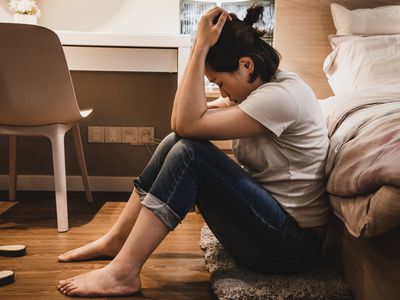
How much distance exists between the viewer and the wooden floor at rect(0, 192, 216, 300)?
1.29m

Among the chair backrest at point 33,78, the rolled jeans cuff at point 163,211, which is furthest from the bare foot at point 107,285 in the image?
the chair backrest at point 33,78

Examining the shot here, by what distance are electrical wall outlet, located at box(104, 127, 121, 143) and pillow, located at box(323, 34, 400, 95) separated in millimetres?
1113

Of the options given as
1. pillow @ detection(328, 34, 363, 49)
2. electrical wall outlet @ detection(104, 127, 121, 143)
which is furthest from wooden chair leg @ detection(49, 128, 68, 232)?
pillow @ detection(328, 34, 363, 49)

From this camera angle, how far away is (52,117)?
5.81ft

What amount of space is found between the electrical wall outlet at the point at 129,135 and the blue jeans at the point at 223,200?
1.37 metres

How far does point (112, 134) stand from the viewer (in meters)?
2.51

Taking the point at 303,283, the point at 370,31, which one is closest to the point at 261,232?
the point at 303,283

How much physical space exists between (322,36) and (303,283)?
148cm

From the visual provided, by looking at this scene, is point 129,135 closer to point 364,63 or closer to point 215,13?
point 364,63

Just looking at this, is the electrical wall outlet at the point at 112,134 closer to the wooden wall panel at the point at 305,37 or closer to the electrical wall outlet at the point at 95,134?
the electrical wall outlet at the point at 95,134

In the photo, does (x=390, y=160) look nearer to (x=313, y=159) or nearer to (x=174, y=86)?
(x=313, y=159)

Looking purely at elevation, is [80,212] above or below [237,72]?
below

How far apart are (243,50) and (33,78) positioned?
87 cm

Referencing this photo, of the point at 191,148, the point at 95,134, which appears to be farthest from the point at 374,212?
the point at 95,134
